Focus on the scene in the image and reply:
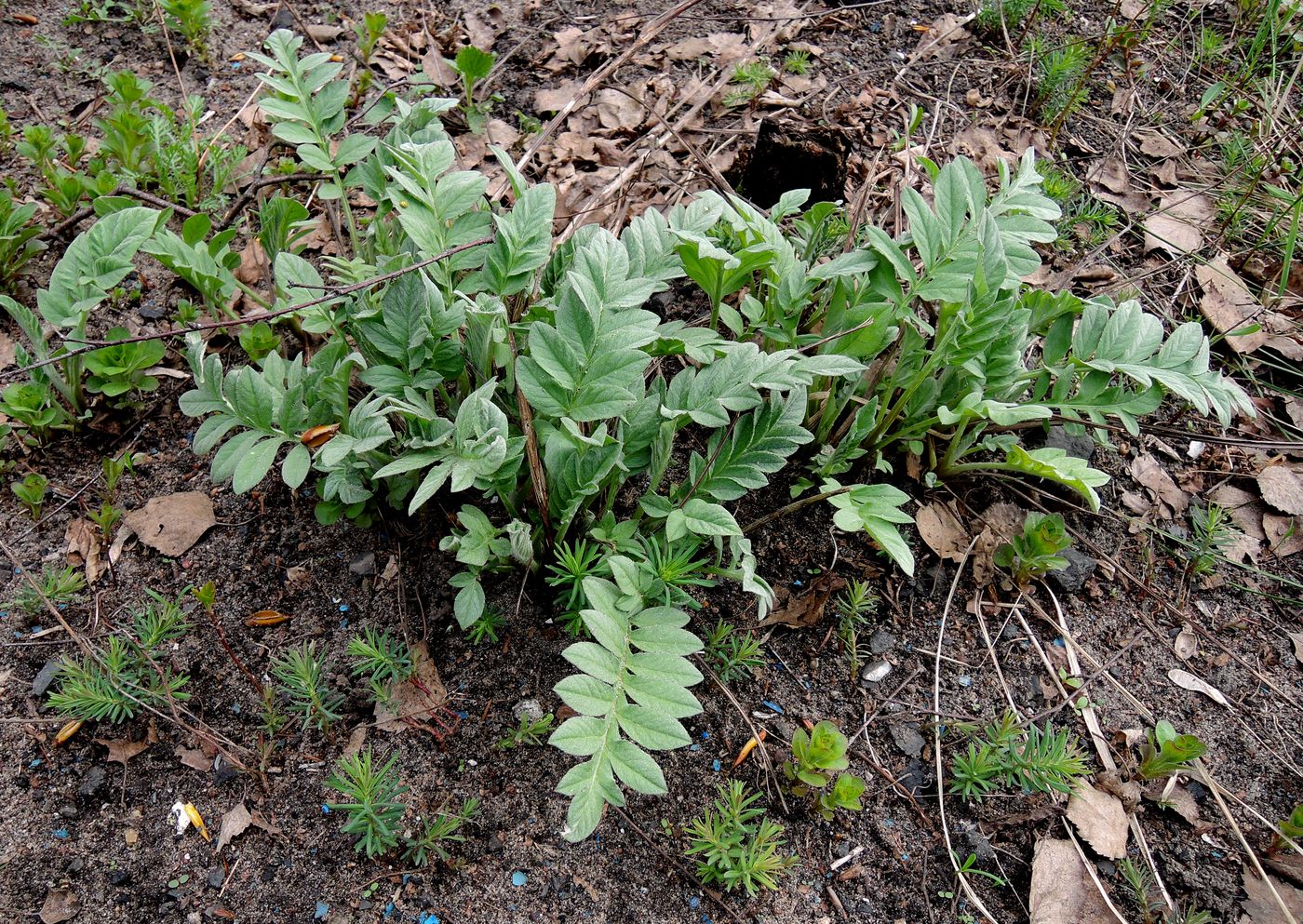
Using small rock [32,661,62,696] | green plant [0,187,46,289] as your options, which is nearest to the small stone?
small rock [32,661,62,696]

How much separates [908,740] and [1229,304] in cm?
214

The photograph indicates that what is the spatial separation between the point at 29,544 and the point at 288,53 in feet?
5.20

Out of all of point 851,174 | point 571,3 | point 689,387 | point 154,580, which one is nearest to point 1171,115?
point 851,174

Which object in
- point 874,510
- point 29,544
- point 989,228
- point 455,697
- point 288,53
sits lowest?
point 455,697

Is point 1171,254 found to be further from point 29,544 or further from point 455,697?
point 29,544

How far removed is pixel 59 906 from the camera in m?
1.97

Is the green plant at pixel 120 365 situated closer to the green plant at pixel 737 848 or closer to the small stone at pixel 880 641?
the green plant at pixel 737 848

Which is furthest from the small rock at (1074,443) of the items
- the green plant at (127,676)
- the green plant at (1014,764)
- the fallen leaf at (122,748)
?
the fallen leaf at (122,748)

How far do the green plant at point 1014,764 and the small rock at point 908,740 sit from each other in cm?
9

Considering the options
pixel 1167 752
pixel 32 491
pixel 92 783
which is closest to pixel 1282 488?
pixel 1167 752

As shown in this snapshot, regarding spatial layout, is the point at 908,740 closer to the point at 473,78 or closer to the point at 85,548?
the point at 85,548

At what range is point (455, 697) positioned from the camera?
229 cm

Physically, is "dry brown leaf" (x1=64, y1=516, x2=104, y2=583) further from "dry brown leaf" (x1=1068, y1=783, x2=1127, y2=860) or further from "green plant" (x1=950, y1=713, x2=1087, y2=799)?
"dry brown leaf" (x1=1068, y1=783, x2=1127, y2=860)

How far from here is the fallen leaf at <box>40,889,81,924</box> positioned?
1957mm
